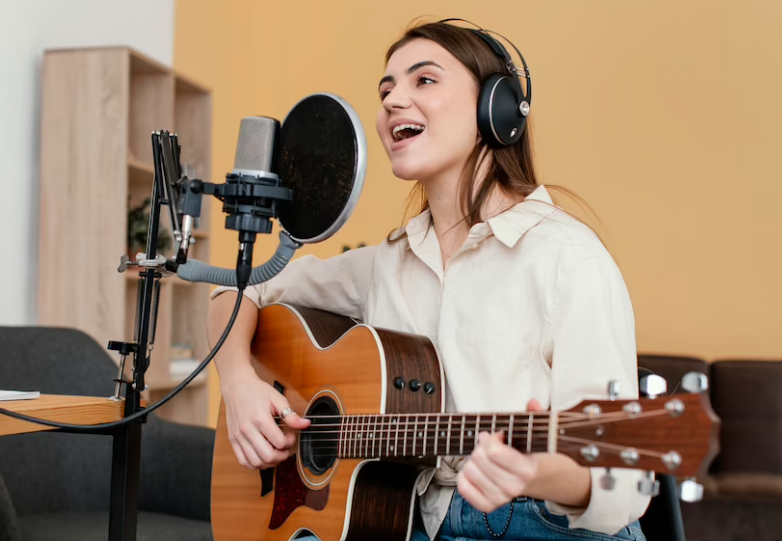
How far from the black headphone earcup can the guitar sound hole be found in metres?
0.53

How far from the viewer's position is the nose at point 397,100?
143cm

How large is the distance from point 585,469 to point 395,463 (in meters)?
0.32

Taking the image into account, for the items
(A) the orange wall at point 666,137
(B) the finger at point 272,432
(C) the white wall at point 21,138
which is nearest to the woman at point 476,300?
(B) the finger at point 272,432

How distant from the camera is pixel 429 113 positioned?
1424mm

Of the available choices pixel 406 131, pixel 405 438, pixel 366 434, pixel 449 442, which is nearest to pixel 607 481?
pixel 449 442

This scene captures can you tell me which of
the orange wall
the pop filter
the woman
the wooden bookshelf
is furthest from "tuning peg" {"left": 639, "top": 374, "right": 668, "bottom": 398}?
the orange wall

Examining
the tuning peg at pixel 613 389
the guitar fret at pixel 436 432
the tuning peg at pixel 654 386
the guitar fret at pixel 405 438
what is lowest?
the guitar fret at pixel 405 438

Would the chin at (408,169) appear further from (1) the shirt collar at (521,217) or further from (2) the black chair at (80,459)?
(2) the black chair at (80,459)

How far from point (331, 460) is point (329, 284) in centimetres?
47

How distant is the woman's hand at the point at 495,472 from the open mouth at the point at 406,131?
663 mm

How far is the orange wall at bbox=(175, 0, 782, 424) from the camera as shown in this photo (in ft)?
12.7

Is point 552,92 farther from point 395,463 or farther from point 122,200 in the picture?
point 395,463

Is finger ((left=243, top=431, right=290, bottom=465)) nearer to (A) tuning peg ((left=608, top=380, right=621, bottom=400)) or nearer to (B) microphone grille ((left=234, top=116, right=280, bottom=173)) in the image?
(B) microphone grille ((left=234, top=116, right=280, bottom=173))

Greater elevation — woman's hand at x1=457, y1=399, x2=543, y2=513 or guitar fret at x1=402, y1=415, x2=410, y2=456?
woman's hand at x1=457, y1=399, x2=543, y2=513
